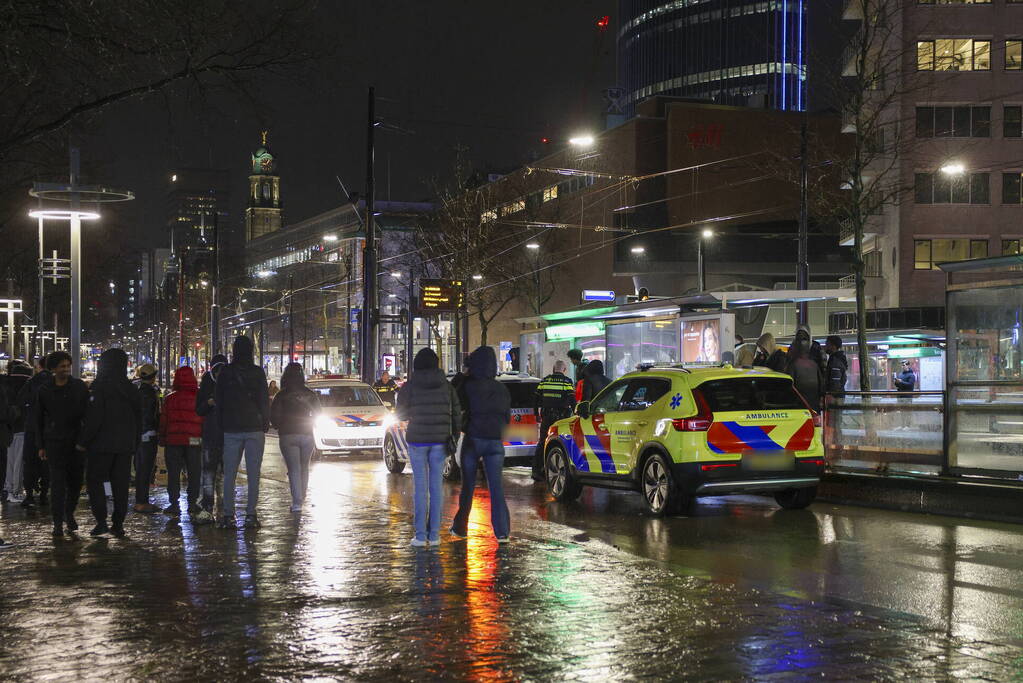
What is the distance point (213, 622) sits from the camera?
796cm

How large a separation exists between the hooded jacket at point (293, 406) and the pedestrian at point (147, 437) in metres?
1.93

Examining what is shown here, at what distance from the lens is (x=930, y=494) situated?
1490 centimetres

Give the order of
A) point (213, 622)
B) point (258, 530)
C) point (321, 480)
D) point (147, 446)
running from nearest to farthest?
point (213, 622) → point (258, 530) → point (147, 446) → point (321, 480)

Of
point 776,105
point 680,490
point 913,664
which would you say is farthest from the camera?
point 776,105

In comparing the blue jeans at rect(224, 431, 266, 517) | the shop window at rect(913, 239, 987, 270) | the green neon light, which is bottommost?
the blue jeans at rect(224, 431, 266, 517)

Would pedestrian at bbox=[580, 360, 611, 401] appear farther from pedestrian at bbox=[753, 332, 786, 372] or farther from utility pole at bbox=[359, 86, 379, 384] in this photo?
utility pole at bbox=[359, 86, 379, 384]

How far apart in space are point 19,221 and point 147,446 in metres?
26.1

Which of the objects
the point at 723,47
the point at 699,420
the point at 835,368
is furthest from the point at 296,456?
the point at 723,47

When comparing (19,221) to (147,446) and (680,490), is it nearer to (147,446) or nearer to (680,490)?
(147,446)

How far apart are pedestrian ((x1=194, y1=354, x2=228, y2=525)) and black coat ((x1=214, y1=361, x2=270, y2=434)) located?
0.66 ft

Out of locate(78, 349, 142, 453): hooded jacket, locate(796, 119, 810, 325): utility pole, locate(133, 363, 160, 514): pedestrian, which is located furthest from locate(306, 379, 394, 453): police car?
locate(796, 119, 810, 325): utility pole

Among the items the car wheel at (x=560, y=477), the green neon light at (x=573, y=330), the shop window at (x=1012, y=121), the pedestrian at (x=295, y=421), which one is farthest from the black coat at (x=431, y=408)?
the shop window at (x=1012, y=121)

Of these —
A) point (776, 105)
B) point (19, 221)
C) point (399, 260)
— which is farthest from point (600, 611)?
point (776, 105)

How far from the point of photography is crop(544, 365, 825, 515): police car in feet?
45.1
